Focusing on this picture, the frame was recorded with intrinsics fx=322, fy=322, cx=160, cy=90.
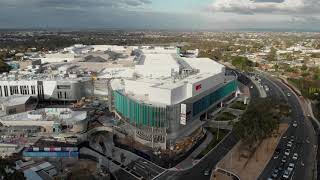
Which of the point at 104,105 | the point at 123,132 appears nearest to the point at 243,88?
the point at 104,105

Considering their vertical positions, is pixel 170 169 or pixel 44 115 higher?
pixel 44 115

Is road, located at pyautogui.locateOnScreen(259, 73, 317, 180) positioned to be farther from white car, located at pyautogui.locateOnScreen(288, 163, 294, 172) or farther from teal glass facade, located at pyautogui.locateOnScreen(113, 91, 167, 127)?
teal glass facade, located at pyautogui.locateOnScreen(113, 91, 167, 127)

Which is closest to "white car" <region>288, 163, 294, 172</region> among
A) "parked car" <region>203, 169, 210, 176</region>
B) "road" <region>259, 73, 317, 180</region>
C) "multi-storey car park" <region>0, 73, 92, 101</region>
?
"road" <region>259, 73, 317, 180</region>

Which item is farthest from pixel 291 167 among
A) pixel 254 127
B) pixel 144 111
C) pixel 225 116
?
pixel 225 116

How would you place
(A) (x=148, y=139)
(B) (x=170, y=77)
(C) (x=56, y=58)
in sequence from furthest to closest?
(C) (x=56, y=58)
(B) (x=170, y=77)
(A) (x=148, y=139)

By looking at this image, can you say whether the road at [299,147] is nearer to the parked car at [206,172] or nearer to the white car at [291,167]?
the white car at [291,167]

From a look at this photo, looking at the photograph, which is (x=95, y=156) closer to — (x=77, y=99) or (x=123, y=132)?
(x=123, y=132)

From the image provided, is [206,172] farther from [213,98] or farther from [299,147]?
[213,98]
